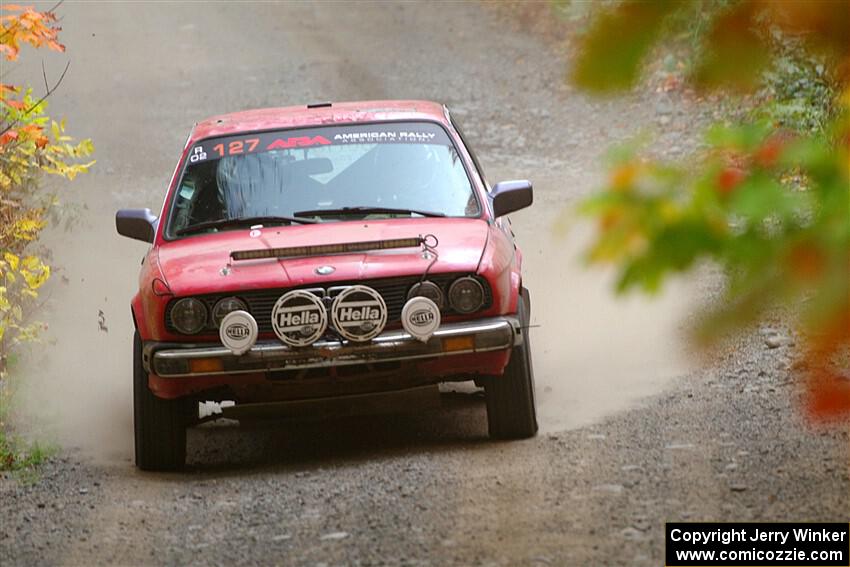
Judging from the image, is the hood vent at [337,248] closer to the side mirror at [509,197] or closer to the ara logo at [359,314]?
the ara logo at [359,314]

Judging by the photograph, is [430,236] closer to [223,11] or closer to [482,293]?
[482,293]

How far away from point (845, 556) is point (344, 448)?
11.4ft

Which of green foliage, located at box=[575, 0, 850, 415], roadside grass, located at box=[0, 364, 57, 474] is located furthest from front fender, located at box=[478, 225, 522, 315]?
green foliage, located at box=[575, 0, 850, 415]

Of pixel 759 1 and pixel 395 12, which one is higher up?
pixel 395 12

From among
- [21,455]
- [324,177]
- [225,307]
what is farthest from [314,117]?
[21,455]

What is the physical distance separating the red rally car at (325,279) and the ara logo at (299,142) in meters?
0.01

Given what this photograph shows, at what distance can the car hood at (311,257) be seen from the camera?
7.02 m

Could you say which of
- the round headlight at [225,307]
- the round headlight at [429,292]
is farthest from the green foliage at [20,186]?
the round headlight at [429,292]

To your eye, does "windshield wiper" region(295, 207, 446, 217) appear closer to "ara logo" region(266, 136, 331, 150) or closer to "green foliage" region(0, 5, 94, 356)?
"ara logo" region(266, 136, 331, 150)

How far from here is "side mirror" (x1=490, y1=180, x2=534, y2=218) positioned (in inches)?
323

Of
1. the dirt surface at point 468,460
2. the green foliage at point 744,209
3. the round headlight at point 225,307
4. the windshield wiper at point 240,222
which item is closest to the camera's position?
the green foliage at point 744,209

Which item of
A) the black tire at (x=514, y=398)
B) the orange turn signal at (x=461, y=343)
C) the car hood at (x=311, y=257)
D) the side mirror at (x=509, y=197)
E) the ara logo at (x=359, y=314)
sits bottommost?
the black tire at (x=514, y=398)

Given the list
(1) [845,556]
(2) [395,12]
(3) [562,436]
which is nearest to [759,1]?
(1) [845,556]

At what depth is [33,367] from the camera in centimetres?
1139
